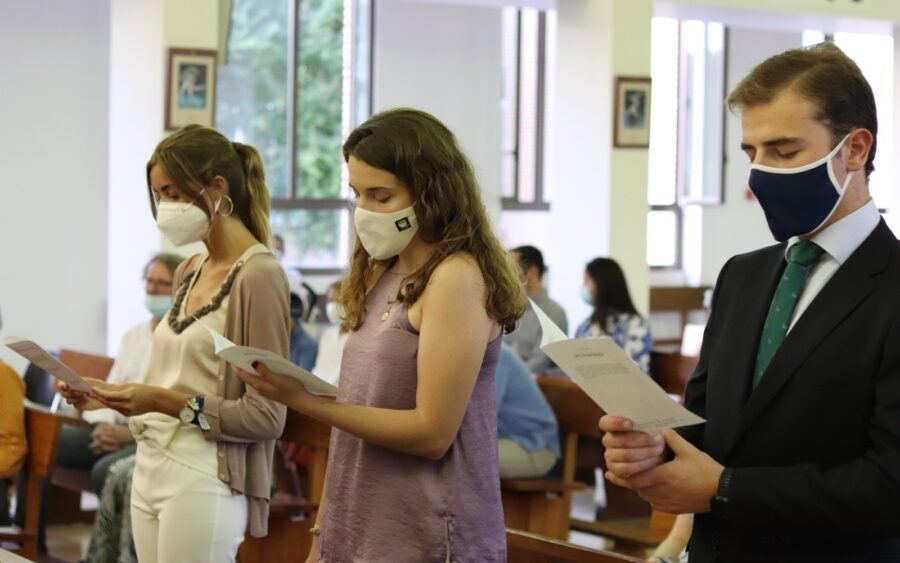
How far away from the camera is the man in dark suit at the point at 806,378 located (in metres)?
1.88

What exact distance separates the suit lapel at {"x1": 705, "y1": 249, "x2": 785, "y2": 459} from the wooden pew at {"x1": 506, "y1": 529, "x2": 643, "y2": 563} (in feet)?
2.08

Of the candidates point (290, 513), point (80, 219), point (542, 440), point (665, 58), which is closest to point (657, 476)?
point (290, 513)

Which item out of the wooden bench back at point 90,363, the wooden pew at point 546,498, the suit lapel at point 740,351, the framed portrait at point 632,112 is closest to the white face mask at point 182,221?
the suit lapel at point 740,351

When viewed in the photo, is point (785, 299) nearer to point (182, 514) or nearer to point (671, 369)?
point (182, 514)

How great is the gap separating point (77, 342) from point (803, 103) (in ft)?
28.8

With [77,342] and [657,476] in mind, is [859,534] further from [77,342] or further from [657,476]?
[77,342]

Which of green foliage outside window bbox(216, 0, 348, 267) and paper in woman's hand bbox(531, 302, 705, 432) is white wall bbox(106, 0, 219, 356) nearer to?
green foliage outside window bbox(216, 0, 348, 267)

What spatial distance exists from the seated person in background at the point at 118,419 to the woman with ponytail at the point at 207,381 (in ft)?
9.32

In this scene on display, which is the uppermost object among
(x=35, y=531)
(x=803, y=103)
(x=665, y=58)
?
(x=665, y=58)

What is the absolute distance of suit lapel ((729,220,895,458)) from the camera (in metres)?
1.95

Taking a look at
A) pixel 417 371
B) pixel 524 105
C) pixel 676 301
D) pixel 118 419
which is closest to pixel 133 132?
pixel 118 419

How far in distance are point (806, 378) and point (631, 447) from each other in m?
0.27

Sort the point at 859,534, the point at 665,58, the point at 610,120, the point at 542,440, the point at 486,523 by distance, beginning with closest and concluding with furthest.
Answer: the point at 859,534 → the point at 486,523 → the point at 542,440 → the point at 610,120 → the point at 665,58

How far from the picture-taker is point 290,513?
4797 mm
